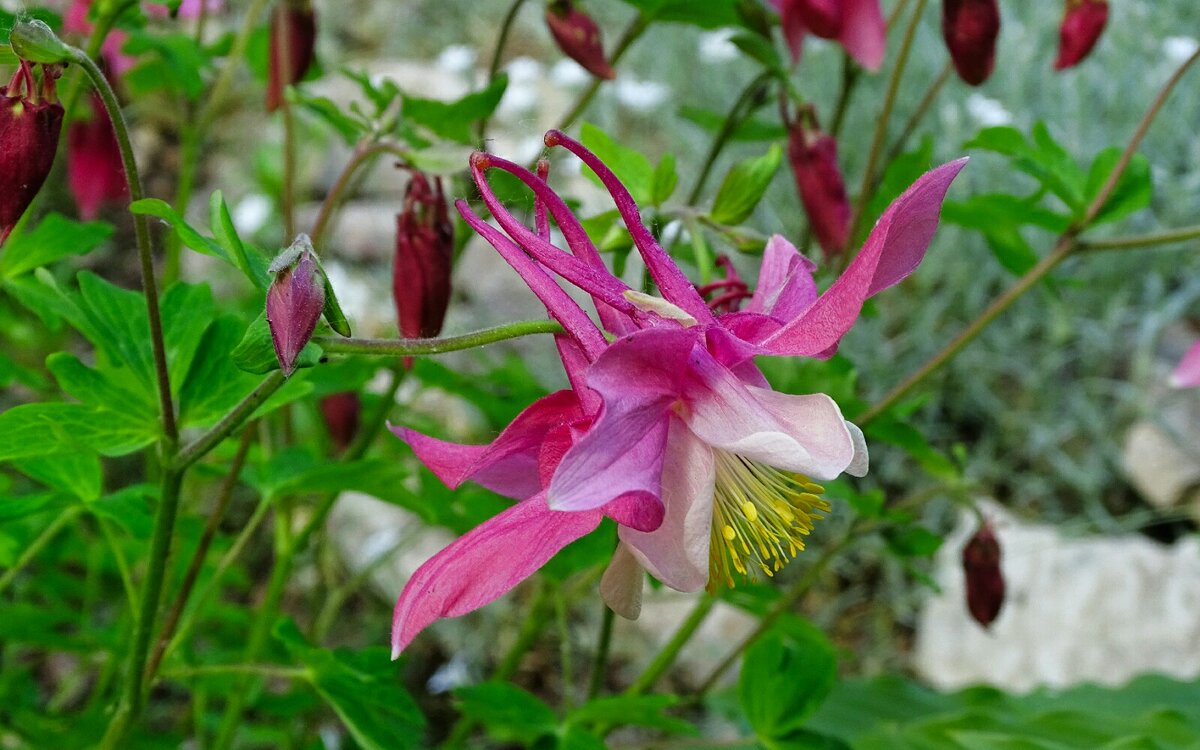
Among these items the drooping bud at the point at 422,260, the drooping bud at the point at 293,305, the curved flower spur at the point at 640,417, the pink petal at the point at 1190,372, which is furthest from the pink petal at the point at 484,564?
the pink petal at the point at 1190,372

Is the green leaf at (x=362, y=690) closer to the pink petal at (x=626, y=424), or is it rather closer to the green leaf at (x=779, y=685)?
the green leaf at (x=779, y=685)

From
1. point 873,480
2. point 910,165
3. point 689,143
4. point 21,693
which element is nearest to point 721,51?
point 689,143

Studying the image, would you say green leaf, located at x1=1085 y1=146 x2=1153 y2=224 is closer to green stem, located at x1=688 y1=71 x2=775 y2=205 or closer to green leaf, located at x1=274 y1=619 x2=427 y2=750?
green stem, located at x1=688 y1=71 x2=775 y2=205

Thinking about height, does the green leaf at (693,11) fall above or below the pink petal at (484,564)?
above

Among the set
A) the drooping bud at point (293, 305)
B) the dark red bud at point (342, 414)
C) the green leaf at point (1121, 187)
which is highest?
the green leaf at point (1121, 187)

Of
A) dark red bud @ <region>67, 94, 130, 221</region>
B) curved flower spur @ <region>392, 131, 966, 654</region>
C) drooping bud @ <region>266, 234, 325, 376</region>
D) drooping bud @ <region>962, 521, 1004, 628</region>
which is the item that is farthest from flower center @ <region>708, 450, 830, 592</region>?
dark red bud @ <region>67, 94, 130, 221</region>

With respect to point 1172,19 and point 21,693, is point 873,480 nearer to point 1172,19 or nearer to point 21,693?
point 1172,19

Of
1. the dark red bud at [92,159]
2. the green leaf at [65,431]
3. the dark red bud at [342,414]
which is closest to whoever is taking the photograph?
the green leaf at [65,431]
